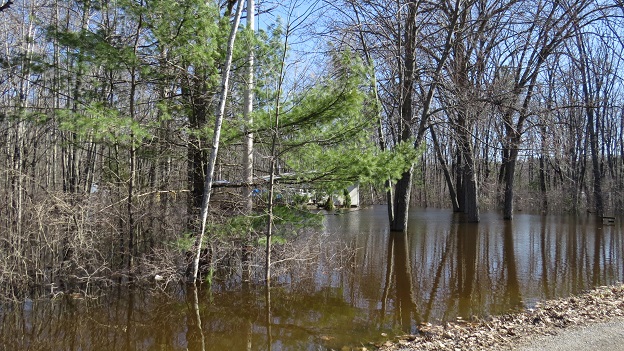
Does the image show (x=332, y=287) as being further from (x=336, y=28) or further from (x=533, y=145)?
(x=533, y=145)

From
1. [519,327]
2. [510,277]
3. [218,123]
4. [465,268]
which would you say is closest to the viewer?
[519,327]

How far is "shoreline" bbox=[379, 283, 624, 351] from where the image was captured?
578 cm

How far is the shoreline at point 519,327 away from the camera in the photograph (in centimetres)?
578

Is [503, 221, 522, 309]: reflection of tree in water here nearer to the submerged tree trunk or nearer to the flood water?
the flood water

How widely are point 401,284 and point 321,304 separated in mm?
2359

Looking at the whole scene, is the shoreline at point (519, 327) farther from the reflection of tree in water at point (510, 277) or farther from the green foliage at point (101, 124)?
the green foliage at point (101, 124)

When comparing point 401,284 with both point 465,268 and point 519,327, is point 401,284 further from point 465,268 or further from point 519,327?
point 519,327

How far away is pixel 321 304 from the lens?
8.33 m

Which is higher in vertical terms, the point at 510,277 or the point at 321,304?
the point at 510,277

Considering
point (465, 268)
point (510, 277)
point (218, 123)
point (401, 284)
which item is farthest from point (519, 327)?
point (218, 123)

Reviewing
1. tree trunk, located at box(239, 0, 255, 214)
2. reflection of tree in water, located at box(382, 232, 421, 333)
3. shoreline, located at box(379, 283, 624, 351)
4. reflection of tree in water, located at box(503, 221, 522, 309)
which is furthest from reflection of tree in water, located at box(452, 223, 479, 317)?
tree trunk, located at box(239, 0, 255, 214)

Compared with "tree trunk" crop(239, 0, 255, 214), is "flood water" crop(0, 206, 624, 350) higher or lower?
lower

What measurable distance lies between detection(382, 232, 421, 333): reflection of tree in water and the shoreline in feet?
1.93

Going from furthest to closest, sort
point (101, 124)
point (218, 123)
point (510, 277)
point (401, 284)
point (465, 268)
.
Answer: point (465, 268), point (510, 277), point (401, 284), point (218, 123), point (101, 124)
